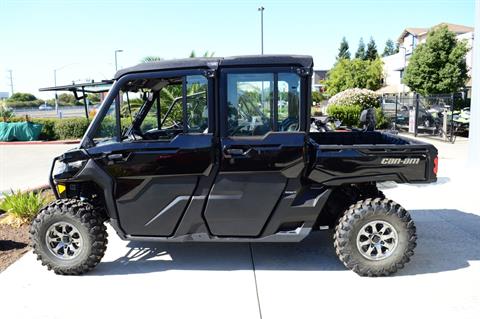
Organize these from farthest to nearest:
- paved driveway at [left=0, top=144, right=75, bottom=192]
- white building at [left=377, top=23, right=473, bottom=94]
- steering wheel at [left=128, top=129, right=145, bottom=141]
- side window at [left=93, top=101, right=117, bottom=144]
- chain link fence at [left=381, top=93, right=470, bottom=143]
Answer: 1. white building at [left=377, top=23, right=473, bottom=94]
2. chain link fence at [left=381, top=93, right=470, bottom=143]
3. paved driveway at [left=0, top=144, right=75, bottom=192]
4. steering wheel at [left=128, top=129, right=145, bottom=141]
5. side window at [left=93, top=101, right=117, bottom=144]

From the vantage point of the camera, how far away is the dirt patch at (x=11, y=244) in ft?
16.3

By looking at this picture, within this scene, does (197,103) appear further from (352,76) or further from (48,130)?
(352,76)

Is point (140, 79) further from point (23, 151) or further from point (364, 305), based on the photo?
point (23, 151)

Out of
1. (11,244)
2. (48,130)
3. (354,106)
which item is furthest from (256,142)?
(48,130)

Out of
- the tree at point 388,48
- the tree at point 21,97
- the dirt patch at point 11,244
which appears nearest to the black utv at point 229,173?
the dirt patch at point 11,244

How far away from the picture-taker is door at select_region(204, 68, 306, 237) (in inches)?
163

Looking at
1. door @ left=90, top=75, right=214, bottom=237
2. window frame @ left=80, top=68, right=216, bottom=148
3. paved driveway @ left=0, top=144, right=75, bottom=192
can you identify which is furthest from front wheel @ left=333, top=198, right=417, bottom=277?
paved driveway @ left=0, top=144, right=75, bottom=192

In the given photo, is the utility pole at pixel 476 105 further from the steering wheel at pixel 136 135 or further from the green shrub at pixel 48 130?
the green shrub at pixel 48 130

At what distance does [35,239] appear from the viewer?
4410 mm

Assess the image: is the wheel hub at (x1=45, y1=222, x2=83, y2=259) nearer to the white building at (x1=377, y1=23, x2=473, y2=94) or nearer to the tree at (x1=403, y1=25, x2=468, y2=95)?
the tree at (x1=403, y1=25, x2=468, y2=95)

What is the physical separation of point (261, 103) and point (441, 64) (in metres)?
28.1

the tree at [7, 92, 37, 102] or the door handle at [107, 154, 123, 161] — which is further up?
the tree at [7, 92, 37, 102]

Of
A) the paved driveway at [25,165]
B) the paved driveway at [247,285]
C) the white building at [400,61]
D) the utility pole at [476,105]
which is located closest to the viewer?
the paved driveway at [247,285]

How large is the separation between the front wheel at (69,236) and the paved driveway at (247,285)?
153mm
